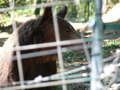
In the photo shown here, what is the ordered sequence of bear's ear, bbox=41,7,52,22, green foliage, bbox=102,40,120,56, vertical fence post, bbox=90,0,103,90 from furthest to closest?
green foliage, bbox=102,40,120,56 < bear's ear, bbox=41,7,52,22 < vertical fence post, bbox=90,0,103,90

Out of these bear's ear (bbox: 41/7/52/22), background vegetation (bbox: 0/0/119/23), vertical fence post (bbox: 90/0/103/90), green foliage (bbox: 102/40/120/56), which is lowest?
vertical fence post (bbox: 90/0/103/90)

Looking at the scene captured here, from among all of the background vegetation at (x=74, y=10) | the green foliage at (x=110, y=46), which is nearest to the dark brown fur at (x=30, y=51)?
the green foliage at (x=110, y=46)

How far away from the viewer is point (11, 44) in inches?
132

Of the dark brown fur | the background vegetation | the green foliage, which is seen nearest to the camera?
the dark brown fur

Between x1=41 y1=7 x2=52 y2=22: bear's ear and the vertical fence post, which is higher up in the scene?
x1=41 y1=7 x2=52 y2=22: bear's ear

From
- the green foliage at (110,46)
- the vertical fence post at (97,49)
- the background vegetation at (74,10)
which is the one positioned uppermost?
the background vegetation at (74,10)

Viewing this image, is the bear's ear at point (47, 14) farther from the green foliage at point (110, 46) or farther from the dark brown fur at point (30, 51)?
the green foliage at point (110, 46)

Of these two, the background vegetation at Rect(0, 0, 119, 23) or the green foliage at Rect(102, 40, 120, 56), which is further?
the background vegetation at Rect(0, 0, 119, 23)

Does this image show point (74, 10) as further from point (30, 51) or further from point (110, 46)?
point (30, 51)

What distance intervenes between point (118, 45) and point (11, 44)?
561cm

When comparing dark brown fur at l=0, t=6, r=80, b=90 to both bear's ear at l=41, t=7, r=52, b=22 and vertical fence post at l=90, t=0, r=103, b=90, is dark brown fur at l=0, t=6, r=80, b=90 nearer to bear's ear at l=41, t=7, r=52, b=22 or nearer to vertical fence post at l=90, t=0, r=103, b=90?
bear's ear at l=41, t=7, r=52, b=22

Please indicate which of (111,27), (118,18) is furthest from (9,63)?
(118,18)

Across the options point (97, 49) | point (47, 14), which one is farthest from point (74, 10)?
point (97, 49)

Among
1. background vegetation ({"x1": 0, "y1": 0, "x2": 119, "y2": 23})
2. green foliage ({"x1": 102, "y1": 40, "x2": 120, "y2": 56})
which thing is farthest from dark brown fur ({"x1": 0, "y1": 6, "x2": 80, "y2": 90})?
background vegetation ({"x1": 0, "y1": 0, "x2": 119, "y2": 23})
